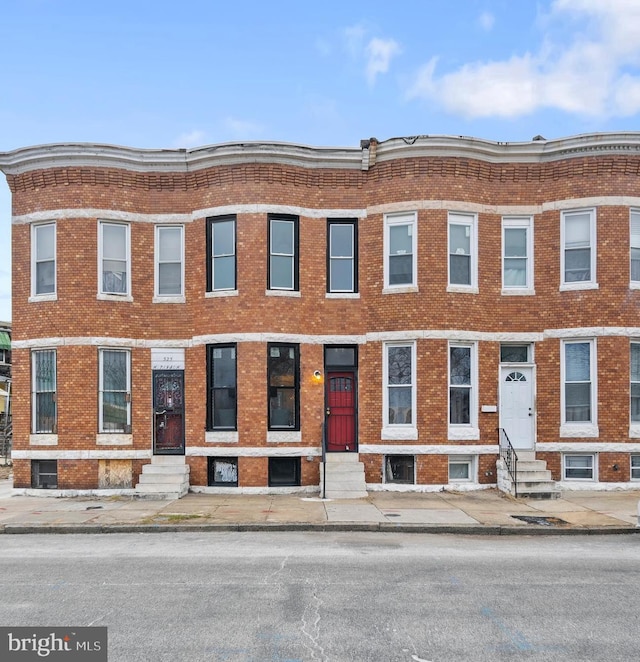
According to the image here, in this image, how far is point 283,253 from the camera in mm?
16406

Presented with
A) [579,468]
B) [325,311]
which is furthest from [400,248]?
[579,468]

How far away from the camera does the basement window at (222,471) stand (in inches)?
629

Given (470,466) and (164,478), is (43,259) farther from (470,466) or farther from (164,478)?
(470,466)

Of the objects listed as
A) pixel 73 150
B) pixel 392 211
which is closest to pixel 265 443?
pixel 392 211

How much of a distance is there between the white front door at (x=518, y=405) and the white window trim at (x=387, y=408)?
2.25 metres

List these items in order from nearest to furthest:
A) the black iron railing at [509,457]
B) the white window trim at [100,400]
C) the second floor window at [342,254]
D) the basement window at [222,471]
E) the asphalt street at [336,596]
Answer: the asphalt street at [336,596]
the black iron railing at [509,457]
the basement window at [222,471]
the white window trim at [100,400]
the second floor window at [342,254]

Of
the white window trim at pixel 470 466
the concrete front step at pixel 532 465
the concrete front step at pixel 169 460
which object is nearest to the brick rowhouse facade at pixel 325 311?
the white window trim at pixel 470 466

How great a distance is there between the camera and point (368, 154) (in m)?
16.3

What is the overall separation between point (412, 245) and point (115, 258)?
7.50 metres

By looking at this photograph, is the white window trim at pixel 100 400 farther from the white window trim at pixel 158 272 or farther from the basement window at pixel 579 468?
the basement window at pixel 579 468

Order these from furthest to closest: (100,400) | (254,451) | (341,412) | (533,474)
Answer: (341,412) → (100,400) → (254,451) → (533,474)

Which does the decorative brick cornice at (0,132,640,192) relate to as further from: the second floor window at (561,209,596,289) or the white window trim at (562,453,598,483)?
the white window trim at (562,453,598,483)

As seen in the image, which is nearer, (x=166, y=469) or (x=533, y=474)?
(x=533, y=474)

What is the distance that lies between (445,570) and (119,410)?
1014 cm
